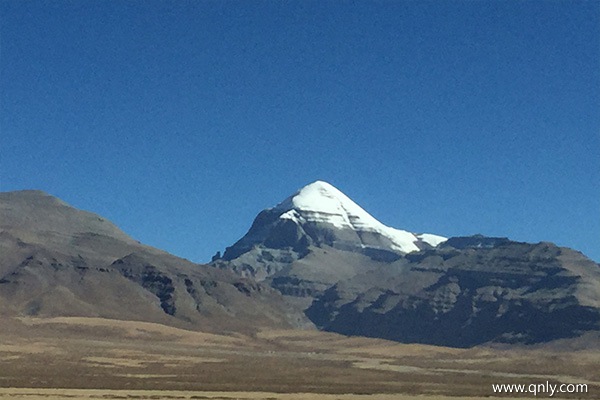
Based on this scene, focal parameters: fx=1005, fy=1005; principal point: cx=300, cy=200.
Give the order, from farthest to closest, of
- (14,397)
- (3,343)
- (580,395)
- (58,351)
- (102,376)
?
(3,343)
(58,351)
(102,376)
(580,395)
(14,397)

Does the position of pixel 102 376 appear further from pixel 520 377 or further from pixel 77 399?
pixel 520 377

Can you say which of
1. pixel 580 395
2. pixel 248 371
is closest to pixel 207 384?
pixel 248 371

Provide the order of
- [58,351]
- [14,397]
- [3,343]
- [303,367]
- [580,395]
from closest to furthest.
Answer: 1. [14,397]
2. [580,395]
3. [303,367]
4. [58,351]
5. [3,343]

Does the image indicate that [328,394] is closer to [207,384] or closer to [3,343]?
[207,384]

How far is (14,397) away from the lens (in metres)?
86.3

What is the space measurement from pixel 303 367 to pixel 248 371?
1833 centimetres

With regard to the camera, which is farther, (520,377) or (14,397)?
(520,377)

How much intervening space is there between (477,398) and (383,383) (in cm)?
2043

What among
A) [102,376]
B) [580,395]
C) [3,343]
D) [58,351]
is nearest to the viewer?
[580,395]

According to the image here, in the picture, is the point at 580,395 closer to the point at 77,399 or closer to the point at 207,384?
the point at 207,384

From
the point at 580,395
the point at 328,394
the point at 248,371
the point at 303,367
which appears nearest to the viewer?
the point at 328,394

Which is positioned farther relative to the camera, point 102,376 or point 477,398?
point 102,376

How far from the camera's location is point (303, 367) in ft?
526

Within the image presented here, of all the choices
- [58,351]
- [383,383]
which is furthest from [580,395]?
[58,351]
